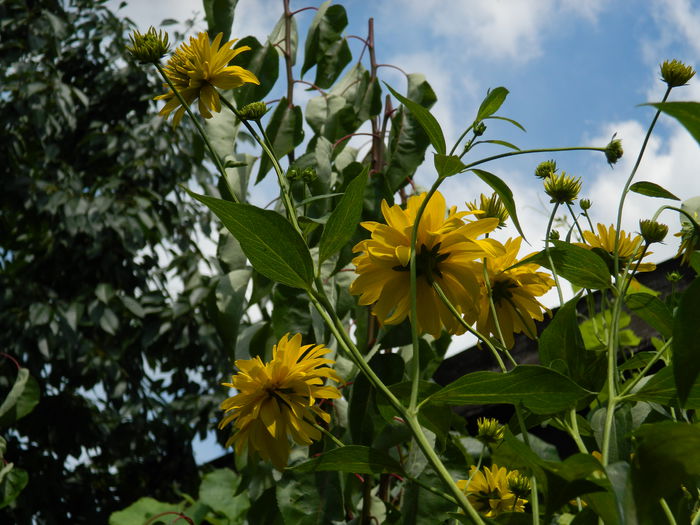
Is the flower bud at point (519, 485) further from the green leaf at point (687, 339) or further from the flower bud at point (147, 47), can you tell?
the flower bud at point (147, 47)

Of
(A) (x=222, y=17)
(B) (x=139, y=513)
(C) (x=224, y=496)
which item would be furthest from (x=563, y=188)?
(B) (x=139, y=513)

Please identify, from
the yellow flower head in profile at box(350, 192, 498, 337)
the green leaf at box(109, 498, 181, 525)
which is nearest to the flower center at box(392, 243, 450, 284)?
the yellow flower head in profile at box(350, 192, 498, 337)

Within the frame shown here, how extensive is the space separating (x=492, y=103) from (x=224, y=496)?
3.41ft

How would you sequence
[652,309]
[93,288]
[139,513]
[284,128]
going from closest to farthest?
[652,309]
[284,128]
[139,513]
[93,288]

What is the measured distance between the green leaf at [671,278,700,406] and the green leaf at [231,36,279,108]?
64 centimetres

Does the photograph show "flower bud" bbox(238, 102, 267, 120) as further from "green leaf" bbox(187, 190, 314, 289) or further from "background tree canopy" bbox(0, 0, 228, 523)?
"background tree canopy" bbox(0, 0, 228, 523)

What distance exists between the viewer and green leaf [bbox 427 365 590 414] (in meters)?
0.33

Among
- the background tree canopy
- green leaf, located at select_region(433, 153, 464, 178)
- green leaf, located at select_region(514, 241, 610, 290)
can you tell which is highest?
the background tree canopy

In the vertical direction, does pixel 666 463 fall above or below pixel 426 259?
below

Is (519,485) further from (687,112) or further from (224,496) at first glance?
(224,496)

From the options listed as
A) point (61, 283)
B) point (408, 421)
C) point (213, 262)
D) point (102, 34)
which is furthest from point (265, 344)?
point (102, 34)

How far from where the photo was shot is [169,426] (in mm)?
2494

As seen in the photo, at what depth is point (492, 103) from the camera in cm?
40

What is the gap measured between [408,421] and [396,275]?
0.38 feet
